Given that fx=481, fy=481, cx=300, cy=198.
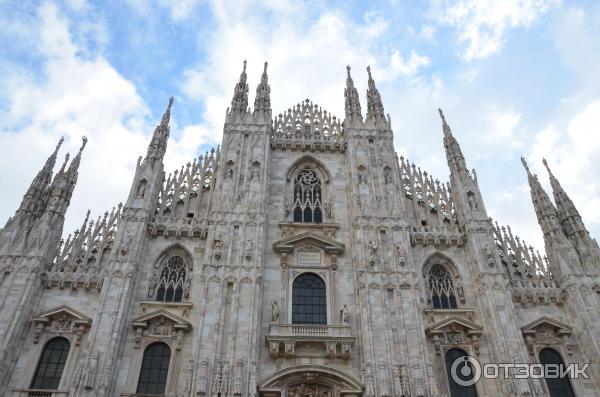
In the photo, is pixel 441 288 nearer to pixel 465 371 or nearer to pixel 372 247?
pixel 372 247

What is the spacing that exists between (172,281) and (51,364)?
567 cm

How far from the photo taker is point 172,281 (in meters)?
21.9

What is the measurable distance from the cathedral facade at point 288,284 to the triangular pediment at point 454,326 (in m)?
0.06

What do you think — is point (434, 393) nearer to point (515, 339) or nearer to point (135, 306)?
point (515, 339)

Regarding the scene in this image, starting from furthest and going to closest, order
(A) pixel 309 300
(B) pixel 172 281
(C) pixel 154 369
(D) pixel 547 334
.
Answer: (B) pixel 172 281, (A) pixel 309 300, (D) pixel 547 334, (C) pixel 154 369

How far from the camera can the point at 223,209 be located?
75.6ft

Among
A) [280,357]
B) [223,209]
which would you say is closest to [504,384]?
[280,357]

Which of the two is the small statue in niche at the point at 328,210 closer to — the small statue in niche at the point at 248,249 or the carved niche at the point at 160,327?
Result: the small statue in niche at the point at 248,249

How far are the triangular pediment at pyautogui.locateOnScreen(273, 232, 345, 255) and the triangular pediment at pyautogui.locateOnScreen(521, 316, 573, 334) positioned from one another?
8.64 metres

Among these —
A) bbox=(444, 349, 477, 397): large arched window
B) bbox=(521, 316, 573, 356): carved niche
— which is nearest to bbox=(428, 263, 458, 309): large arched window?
bbox=(444, 349, 477, 397): large arched window

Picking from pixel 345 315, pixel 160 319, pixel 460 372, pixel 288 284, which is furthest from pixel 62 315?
pixel 460 372

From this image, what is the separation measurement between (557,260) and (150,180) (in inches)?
780

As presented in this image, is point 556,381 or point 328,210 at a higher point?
point 328,210

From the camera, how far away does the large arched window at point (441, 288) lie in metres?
21.9
